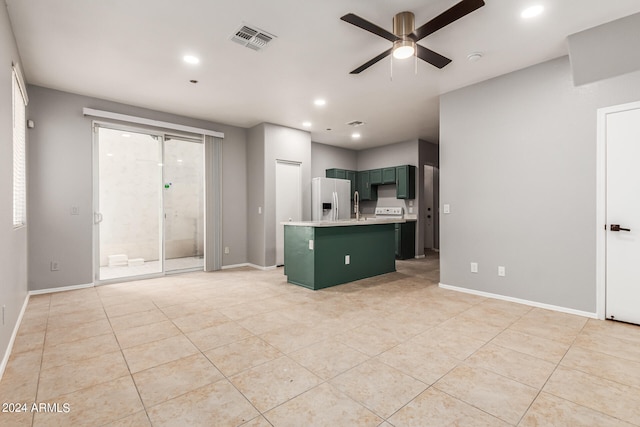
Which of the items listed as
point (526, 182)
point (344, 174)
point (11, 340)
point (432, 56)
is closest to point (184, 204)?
point (11, 340)

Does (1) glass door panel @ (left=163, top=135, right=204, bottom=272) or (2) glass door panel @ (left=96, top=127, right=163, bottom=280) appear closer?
(1) glass door panel @ (left=163, top=135, right=204, bottom=272)

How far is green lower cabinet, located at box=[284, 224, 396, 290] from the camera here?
171 inches

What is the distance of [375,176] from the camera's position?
8055 mm

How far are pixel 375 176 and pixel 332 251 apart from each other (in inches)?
163

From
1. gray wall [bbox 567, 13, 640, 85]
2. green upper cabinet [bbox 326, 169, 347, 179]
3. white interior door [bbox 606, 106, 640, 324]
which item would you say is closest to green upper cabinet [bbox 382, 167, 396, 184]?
green upper cabinet [bbox 326, 169, 347, 179]

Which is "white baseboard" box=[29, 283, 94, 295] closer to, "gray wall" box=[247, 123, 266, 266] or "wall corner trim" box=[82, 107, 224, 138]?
"wall corner trim" box=[82, 107, 224, 138]

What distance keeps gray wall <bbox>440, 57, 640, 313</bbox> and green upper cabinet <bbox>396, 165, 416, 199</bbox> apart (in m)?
2.82

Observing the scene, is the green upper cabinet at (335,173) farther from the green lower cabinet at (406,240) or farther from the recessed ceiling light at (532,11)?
the recessed ceiling light at (532,11)

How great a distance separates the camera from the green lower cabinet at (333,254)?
434 centimetres

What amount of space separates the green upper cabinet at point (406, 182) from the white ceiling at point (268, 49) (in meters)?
2.33

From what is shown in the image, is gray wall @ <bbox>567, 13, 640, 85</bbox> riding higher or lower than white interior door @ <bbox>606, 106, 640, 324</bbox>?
higher

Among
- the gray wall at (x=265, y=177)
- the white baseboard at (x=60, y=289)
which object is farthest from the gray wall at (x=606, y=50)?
the white baseboard at (x=60, y=289)

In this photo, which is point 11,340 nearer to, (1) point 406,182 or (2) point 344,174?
(2) point 344,174

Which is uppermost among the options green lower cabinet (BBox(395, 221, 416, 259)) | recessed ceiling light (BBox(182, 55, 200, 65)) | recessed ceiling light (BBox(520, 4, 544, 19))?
recessed ceiling light (BBox(182, 55, 200, 65))
